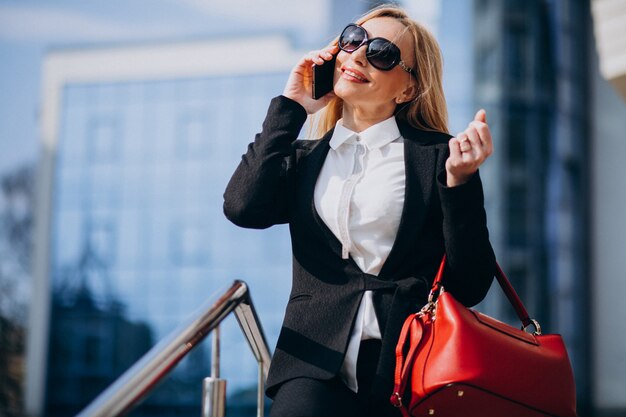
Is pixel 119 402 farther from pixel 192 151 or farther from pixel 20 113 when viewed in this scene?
pixel 20 113

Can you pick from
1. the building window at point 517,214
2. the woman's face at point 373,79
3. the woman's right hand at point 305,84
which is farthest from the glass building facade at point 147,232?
the woman's face at point 373,79

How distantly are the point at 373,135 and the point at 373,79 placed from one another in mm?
155

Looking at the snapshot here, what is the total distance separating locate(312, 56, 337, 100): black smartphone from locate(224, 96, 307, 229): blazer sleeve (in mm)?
92

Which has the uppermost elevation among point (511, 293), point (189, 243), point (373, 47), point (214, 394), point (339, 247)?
point (373, 47)

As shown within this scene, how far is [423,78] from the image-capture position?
2605 millimetres

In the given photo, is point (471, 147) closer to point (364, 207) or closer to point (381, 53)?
point (364, 207)

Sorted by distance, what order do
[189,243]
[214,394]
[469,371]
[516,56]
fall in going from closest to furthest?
[469,371] → [214,394] → [516,56] → [189,243]

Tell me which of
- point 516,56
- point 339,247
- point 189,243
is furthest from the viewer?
point 189,243

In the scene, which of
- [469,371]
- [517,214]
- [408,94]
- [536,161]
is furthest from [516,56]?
[469,371]

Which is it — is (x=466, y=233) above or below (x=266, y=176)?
below

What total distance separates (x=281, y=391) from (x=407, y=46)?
1.00 metres

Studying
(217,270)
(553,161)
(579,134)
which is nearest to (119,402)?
(553,161)

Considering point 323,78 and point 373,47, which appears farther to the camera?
point 323,78

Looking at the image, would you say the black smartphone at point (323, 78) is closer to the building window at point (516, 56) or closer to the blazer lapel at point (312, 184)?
the blazer lapel at point (312, 184)
